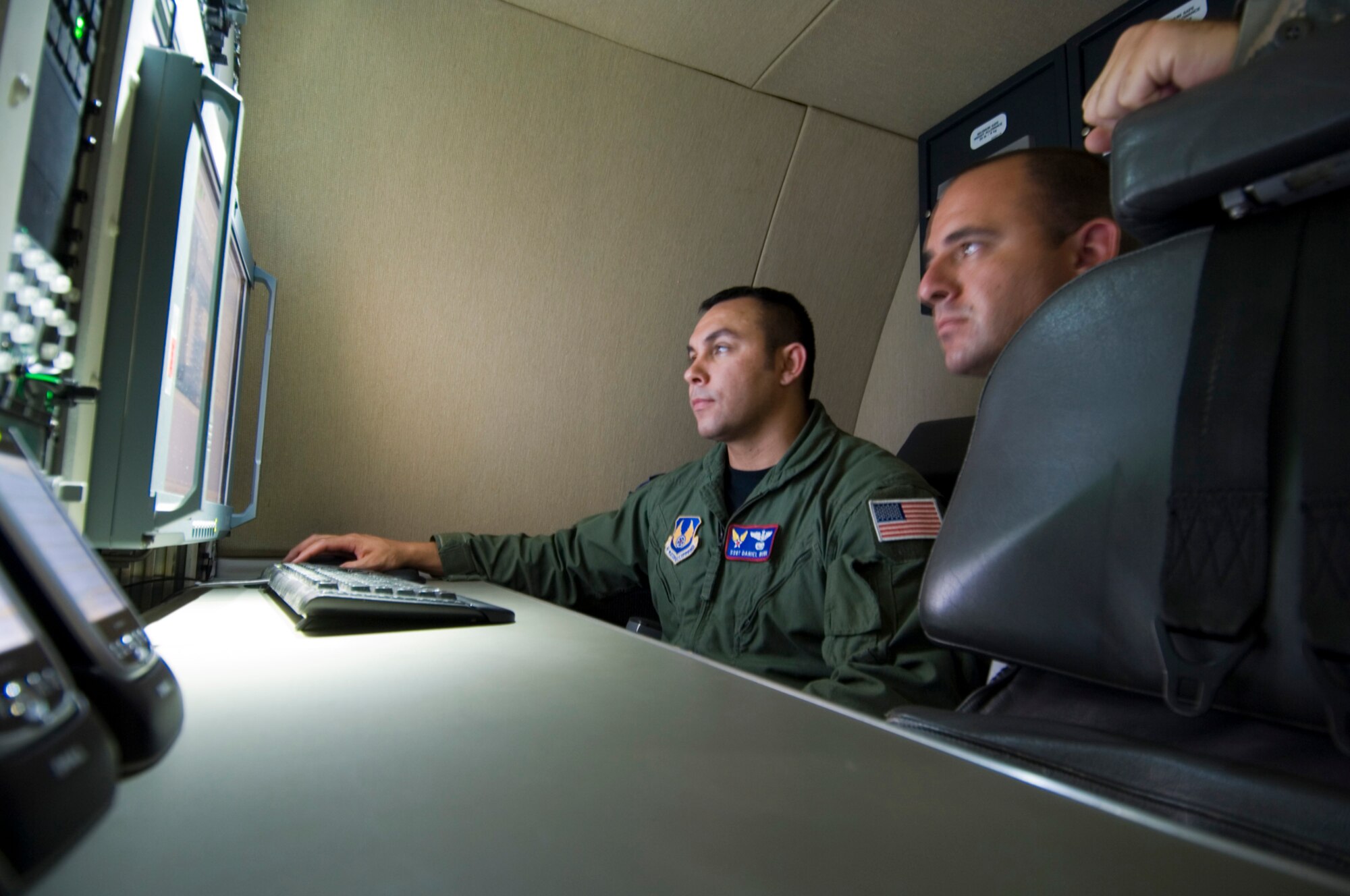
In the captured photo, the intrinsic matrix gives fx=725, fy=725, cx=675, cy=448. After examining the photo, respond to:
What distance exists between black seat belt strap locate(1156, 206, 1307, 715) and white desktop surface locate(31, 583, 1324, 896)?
199 mm

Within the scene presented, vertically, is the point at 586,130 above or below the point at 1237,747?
above

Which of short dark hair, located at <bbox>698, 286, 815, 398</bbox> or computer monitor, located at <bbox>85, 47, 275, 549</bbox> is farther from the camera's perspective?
short dark hair, located at <bbox>698, 286, 815, 398</bbox>

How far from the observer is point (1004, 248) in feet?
4.34

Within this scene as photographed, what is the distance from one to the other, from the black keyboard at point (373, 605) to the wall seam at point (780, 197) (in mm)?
1954

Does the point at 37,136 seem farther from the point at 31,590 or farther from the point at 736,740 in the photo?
the point at 736,740

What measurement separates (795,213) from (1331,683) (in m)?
2.40

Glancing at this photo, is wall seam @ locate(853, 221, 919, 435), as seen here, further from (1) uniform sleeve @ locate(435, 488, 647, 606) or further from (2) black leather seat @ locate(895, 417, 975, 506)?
(1) uniform sleeve @ locate(435, 488, 647, 606)

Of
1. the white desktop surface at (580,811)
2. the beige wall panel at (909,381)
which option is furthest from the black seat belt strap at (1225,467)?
the beige wall panel at (909,381)

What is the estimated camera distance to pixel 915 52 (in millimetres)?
2156

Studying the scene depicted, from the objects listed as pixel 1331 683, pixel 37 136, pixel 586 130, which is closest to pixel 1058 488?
pixel 1331 683

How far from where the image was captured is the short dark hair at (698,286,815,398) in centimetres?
216

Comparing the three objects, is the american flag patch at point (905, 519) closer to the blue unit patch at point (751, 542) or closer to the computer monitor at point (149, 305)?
the blue unit patch at point (751, 542)

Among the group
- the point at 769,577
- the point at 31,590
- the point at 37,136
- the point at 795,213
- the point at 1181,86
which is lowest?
the point at 769,577

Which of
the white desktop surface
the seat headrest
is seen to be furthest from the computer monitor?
the seat headrest
